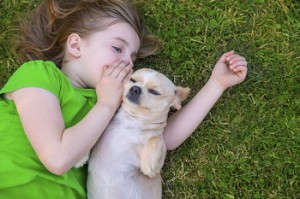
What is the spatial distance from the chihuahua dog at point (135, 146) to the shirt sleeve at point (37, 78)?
1.69 feet

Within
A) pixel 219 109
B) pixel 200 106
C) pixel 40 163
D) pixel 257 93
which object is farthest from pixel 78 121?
pixel 257 93

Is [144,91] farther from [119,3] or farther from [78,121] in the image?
[119,3]

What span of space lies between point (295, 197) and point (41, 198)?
2.11 metres

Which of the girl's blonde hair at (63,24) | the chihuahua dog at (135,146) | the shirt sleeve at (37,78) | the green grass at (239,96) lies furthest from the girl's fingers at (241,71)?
the shirt sleeve at (37,78)

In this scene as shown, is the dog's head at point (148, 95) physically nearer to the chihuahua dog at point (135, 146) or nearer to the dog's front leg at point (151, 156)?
the chihuahua dog at point (135, 146)

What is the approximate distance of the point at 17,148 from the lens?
298 cm

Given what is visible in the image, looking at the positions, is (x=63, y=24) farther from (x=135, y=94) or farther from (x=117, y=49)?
(x=135, y=94)

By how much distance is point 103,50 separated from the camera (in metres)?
3.20

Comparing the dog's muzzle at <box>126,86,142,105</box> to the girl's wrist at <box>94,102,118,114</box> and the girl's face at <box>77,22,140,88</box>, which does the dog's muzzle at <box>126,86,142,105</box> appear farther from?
the girl's face at <box>77,22,140,88</box>

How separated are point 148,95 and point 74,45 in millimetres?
850

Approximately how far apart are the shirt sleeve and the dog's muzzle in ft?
1.77

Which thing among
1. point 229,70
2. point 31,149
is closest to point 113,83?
point 31,149

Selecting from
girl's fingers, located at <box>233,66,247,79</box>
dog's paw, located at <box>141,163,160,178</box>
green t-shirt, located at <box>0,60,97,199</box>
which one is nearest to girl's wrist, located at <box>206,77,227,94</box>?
girl's fingers, located at <box>233,66,247,79</box>

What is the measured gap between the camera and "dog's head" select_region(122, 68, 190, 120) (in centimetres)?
291
